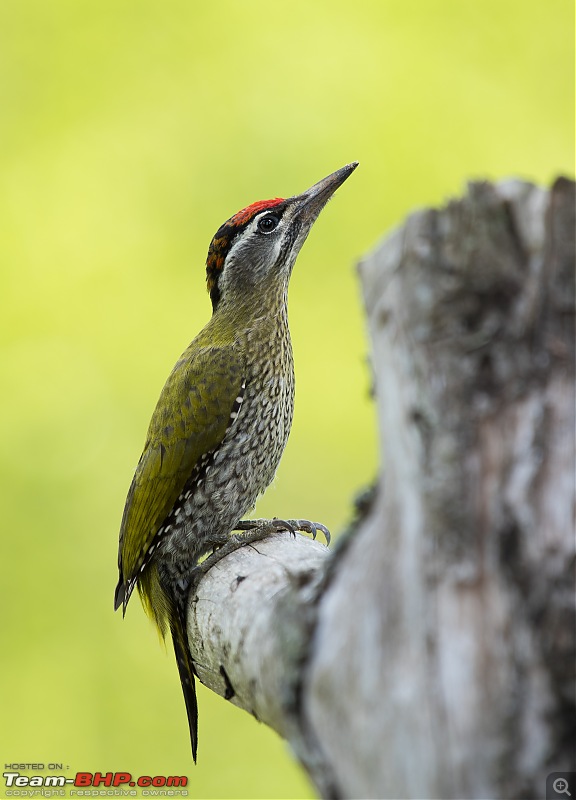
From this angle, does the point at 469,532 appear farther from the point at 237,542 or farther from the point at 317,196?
the point at 317,196

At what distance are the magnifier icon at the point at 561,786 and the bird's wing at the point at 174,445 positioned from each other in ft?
6.70

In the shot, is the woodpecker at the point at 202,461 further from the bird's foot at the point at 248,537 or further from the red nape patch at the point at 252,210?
the red nape patch at the point at 252,210

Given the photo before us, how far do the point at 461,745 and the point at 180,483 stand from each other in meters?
2.05

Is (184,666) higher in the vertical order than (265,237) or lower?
lower

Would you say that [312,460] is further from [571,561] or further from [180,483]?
[571,561]

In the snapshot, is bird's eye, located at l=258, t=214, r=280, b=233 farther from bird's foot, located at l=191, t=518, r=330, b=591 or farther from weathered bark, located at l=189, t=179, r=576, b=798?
weathered bark, located at l=189, t=179, r=576, b=798

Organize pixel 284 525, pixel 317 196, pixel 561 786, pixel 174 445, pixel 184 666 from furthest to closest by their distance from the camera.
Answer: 1. pixel 317 196
2. pixel 174 445
3. pixel 184 666
4. pixel 284 525
5. pixel 561 786

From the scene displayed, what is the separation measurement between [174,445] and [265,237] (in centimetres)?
95

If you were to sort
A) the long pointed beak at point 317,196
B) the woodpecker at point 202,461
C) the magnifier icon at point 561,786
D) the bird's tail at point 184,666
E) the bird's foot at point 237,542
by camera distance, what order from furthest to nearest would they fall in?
the long pointed beak at point 317,196, the woodpecker at point 202,461, the bird's tail at point 184,666, the bird's foot at point 237,542, the magnifier icon at point 561,786

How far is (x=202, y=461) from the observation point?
3406 millimetres

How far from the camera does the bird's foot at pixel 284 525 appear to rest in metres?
3.00

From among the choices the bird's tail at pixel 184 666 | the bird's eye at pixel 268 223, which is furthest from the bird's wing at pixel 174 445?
the bird's eye at pixel 268 223

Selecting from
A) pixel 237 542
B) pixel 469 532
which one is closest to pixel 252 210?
pixel 237 542

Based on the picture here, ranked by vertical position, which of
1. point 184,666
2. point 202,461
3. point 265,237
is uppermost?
point 265,237
